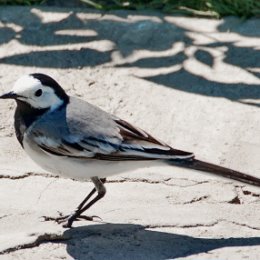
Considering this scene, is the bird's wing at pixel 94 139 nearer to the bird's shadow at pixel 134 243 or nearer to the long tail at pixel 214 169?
the long tail at pixel 214 169

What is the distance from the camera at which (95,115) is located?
20.1 ft

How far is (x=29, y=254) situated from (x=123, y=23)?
315 cm

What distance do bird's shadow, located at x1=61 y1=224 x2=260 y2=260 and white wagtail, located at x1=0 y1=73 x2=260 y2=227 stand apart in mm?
194

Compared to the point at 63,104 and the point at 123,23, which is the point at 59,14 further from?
the point at 63,104

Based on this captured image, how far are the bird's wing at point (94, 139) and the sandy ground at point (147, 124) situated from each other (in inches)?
16.3

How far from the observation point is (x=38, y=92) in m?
6.12

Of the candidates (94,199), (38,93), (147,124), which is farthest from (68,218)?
(147,124)

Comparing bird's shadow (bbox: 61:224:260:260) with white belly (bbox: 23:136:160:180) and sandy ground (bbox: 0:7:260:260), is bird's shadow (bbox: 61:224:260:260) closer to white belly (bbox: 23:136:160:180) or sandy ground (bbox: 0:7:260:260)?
sandy ground (bbox: 0:7:260:260)

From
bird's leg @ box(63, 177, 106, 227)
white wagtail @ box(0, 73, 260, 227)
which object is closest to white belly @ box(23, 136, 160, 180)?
white wagtail @ box(0, 73, 260, 227)

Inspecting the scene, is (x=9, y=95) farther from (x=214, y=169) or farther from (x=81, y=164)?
(x=214, y=169)

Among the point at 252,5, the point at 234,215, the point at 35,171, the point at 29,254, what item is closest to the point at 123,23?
the point at 252,5

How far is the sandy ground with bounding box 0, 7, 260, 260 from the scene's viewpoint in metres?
5.93

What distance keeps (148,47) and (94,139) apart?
2.36 m

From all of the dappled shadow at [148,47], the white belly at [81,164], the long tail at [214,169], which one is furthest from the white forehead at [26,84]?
the dappled shadow at [148,47]
